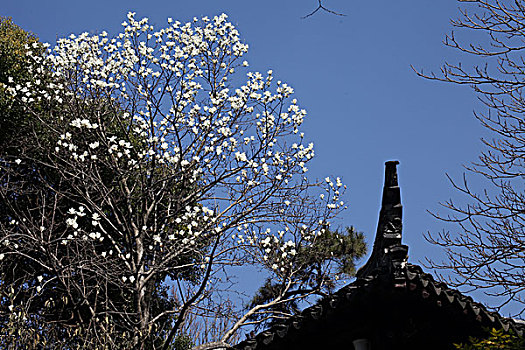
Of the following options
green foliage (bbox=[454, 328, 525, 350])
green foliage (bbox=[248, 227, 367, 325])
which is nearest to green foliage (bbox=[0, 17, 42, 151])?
green foliage (bbox=[248, 227, 367, 325])

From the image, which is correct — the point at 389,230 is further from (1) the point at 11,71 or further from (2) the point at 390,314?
(1) the point at 11,71

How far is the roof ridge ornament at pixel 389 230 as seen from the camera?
4832mm

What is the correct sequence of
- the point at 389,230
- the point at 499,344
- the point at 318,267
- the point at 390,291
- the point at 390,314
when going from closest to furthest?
the point at 499,344
the point at 390,291
the point at 390,314
the point at 389,230
the point at 318,267

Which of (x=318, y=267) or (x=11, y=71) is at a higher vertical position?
(x=11, y=71)

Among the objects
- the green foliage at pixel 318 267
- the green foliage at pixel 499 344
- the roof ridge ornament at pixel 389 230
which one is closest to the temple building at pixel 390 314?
the roof ridge ornament at pixel 389 230

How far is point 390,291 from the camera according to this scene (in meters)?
4.65

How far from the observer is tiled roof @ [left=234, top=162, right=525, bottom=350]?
4.61 meters

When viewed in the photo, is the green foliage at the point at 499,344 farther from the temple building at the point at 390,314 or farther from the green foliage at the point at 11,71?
the green foliage at the point at 11,71

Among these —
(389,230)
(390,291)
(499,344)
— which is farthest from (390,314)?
(499,344)

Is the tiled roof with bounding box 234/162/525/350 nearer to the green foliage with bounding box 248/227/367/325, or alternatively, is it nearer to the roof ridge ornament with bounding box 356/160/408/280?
the roof ridge ornament with bounding box 356/160/408/280

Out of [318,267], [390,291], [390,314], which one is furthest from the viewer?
[318,267]

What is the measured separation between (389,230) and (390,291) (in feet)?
2.43

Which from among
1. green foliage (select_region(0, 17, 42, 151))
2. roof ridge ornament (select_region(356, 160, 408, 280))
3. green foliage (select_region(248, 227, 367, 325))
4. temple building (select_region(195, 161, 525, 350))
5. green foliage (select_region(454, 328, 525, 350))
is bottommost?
green foliage (select_region(454, 328, 525, 350))

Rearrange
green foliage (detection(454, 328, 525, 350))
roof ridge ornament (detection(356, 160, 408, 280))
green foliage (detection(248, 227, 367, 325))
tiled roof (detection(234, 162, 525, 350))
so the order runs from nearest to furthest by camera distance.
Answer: green foliage (detection(454, 328, 525, 350)) < tiled roof (detection(234, 162, 525, 350)) < roof ridge ornament (detection(356, 160, 408, 280)) < green foliage (detection(248, 227, 367, 325))
